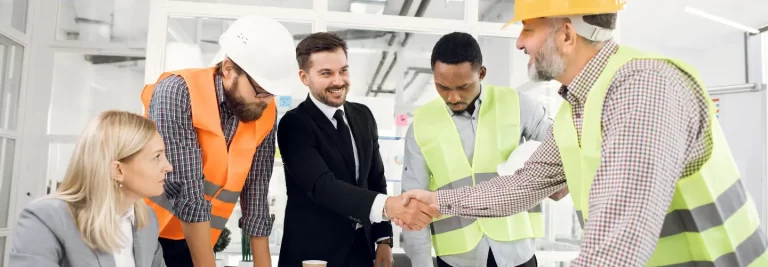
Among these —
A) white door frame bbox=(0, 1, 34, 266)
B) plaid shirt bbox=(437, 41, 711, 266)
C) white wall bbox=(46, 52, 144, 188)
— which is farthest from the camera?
white wall bbox=(46, 52, 144, 188)

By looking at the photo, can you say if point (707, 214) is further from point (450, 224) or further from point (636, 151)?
point (450, 224)

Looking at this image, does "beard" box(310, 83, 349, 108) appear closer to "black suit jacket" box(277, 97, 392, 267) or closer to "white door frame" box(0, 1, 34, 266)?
"black suit jacket" box(277, 97, 392, 267)

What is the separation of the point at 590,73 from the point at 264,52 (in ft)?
3.84

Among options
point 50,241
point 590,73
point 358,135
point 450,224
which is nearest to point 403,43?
point 358,135

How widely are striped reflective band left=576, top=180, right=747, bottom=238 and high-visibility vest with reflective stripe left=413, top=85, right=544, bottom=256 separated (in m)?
1.06

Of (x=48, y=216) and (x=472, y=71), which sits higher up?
(x=472, y=71)

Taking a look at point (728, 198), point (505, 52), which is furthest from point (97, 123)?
point (505, 52)

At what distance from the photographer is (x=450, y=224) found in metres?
2.52

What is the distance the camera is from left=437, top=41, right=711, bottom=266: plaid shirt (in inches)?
45.7

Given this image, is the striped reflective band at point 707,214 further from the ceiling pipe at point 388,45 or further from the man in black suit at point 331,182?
the ceiling pipe at point 388,45

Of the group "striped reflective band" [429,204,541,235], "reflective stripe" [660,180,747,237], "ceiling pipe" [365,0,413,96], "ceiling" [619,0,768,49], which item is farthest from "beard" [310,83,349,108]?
"ceiling" [619,0,768,49]

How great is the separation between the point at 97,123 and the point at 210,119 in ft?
1.22

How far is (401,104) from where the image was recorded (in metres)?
3.67

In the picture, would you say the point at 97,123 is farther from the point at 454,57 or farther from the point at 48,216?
the point at 454,57
